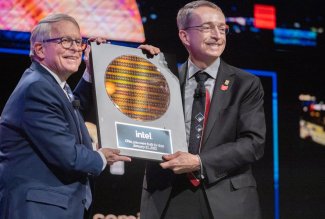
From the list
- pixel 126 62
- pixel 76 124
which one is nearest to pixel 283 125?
pixel 126 62

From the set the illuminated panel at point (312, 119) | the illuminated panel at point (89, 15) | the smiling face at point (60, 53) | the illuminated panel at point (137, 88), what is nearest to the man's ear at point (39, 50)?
the smiling face at point (60, 53)

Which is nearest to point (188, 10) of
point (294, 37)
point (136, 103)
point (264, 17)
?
point (136, 103)

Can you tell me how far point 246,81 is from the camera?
2684 millimetres

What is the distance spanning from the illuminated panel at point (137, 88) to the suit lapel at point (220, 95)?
0.65 feet

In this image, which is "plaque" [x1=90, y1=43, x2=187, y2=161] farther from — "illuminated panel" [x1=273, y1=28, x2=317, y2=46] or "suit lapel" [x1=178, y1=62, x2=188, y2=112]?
"illuminated panel" [x1=273, y1=28, x2=317, y2=46]

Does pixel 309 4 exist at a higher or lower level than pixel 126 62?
lower

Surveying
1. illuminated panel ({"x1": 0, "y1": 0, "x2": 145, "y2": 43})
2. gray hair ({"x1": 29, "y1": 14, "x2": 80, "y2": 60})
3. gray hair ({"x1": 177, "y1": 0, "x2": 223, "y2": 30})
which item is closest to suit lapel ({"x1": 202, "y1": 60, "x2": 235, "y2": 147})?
gray hair ({"x1": 177, "y1": 0, "x2": 223, "y2": 30})

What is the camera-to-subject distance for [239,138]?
2.63m

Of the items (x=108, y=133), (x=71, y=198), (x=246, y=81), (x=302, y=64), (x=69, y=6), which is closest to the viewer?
(x=71, y=198)

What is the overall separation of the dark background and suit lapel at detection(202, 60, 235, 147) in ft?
4.69

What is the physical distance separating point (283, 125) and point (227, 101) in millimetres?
1844

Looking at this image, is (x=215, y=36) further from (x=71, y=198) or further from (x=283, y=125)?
(x=283, y=125)

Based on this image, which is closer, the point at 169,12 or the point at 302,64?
the point at 169,12

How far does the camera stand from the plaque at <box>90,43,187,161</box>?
2.53m
